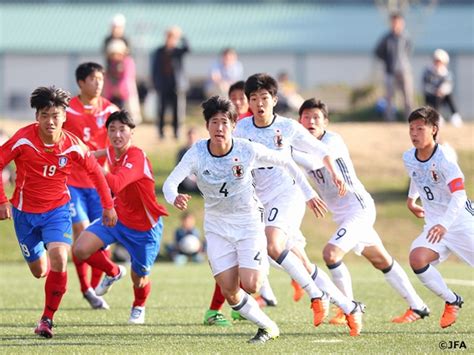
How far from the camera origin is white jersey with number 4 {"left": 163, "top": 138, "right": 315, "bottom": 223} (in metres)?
9.27

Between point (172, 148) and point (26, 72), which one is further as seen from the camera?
point (26, 72)

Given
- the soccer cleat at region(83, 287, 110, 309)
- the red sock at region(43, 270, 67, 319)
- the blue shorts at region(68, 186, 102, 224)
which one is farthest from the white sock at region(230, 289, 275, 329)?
the blue shorts at region(68, 186, 102, 224)

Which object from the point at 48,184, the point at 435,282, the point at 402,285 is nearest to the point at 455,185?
the point at 435,282

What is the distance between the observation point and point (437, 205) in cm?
1036

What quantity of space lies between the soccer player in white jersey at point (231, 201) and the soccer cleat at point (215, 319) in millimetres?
1306

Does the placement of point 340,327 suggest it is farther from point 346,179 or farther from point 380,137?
point 380,137

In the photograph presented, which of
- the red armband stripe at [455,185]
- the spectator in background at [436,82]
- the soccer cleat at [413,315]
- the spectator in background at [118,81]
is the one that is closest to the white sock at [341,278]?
the soccer cleat at [413,315]

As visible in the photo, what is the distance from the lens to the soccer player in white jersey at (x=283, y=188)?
997 cm

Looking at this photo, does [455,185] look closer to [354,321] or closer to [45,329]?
[354,321]

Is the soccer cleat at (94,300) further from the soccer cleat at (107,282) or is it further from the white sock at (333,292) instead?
the white sock at (333,292)

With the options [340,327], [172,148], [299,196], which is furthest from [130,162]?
[172,148]

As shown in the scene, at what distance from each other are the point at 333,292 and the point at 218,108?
208 cm

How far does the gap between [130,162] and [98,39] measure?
118 ft

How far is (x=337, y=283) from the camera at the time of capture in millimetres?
10898
